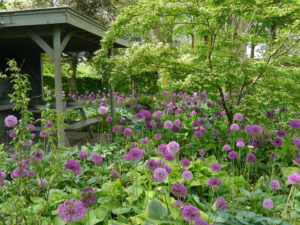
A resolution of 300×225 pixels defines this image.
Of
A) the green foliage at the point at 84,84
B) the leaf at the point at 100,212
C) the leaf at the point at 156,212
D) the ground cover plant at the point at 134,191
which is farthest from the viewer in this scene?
the green foliage at the point at 84,84

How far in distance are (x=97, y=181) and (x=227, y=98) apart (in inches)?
98.1

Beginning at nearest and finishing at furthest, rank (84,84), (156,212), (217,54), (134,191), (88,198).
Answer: (156,212) < (88,198) < (134,191) < (217,54) < (84,84)

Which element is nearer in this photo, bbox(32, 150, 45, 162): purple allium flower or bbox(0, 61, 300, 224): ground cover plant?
bbox(0, 61, 300, 224): ground cover plant

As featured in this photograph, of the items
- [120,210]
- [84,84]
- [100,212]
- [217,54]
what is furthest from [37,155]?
[84,84]

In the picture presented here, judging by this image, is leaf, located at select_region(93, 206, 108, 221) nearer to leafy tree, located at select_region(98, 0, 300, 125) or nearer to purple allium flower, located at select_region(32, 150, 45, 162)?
purple allium flower, located at select_region(32, 150, 45, 162)

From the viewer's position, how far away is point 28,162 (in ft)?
6.51

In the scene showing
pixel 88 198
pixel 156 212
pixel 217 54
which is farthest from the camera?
pixel 217 54

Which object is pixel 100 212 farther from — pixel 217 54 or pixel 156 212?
pixel 217 54

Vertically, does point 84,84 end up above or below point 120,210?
above

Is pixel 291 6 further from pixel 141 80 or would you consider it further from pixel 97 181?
pixel 141 80

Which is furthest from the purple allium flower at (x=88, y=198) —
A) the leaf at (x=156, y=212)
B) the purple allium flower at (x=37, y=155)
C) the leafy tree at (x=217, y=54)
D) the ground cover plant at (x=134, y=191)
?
the leafy tree at (x=217, y=54)

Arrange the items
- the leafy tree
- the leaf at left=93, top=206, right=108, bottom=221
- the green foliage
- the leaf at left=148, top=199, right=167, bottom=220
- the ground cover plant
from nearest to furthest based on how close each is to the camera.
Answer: the leaf at left=148, top=199, right=167, bottom=220, the ground cover plant, the leaf at left=93, top=206, right=108, bottom=221, the leafy tree, the green foliage

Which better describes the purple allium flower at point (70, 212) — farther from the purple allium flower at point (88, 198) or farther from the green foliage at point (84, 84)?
the green foliage at point (84, 84)

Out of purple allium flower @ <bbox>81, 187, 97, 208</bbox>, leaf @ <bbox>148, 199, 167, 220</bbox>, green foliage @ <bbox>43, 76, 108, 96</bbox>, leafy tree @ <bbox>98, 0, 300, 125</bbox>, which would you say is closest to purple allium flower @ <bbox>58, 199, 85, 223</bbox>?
purple allium flower @ <bbox>81, 187, 97, 208</bbox>
